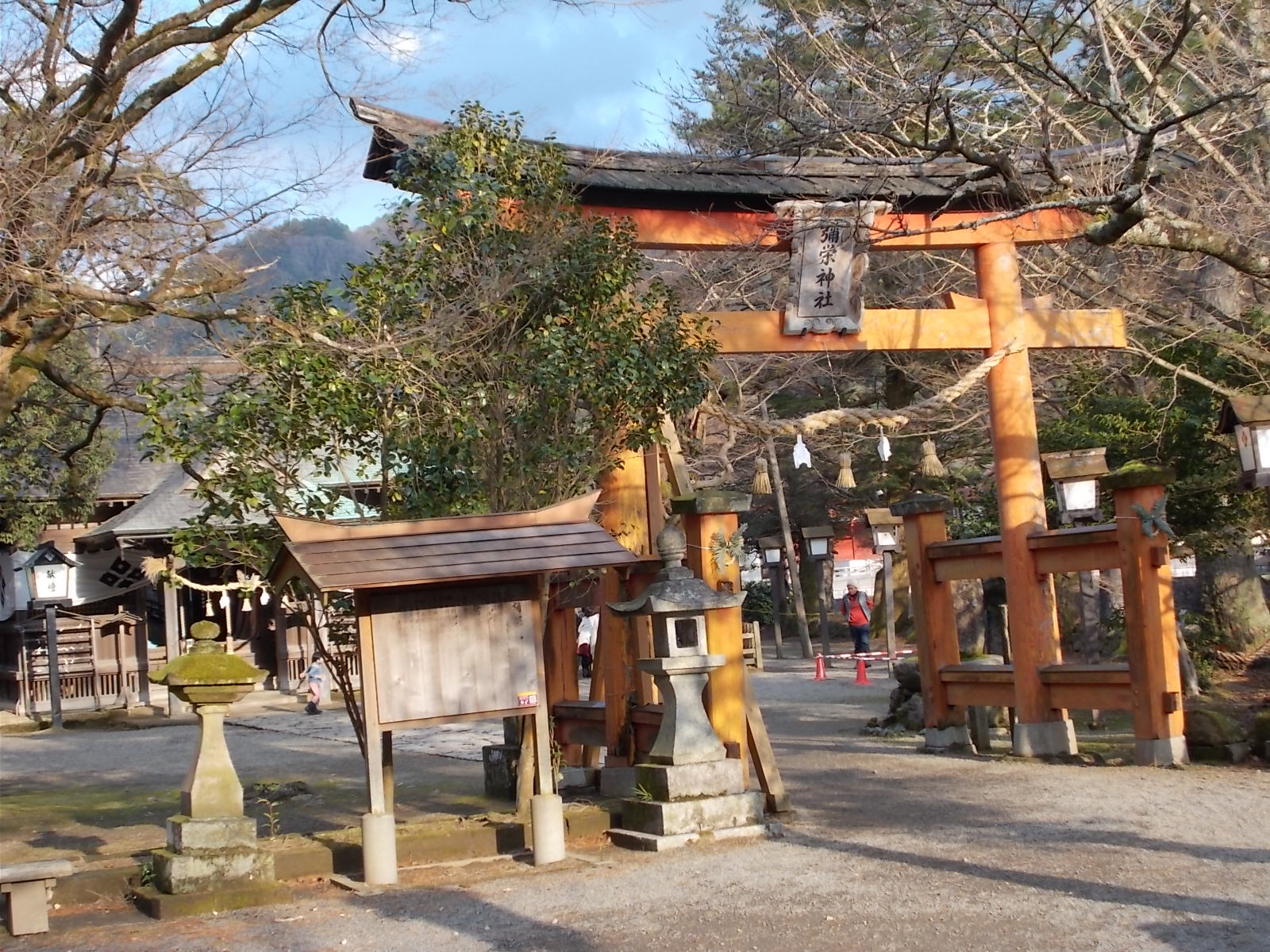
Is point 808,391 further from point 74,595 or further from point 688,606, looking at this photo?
point 688,606

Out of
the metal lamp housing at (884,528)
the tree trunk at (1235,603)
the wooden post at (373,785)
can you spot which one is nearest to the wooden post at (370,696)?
the wooden post at (373,785)

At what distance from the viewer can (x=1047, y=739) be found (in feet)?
39.5

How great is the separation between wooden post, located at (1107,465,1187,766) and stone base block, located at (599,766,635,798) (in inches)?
176

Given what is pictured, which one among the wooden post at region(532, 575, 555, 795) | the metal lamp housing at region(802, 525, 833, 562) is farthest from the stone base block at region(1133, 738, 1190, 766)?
the metal lamp housing at region(802, 525, 833, 562)

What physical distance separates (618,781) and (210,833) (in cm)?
380

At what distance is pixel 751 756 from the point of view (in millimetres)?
9742

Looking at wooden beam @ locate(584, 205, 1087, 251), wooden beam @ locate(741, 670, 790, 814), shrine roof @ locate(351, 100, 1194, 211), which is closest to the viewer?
wooden beam @ locate(741, 670, 790, 814)

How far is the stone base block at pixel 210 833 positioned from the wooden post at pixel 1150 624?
24.3 feet

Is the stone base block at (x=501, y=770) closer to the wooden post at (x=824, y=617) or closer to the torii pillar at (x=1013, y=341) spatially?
the torii pillar at (x=1013, y=341)

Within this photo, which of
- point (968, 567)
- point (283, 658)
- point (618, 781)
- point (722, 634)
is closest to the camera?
point (722, 634)

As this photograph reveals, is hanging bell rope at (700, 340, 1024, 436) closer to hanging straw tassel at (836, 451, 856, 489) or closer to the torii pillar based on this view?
the torii pillar

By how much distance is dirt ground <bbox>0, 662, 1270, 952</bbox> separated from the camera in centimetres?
619

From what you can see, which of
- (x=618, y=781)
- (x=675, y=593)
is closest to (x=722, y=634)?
(x=675, y=593)

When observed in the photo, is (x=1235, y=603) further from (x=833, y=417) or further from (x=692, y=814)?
(x=692, y=814)
